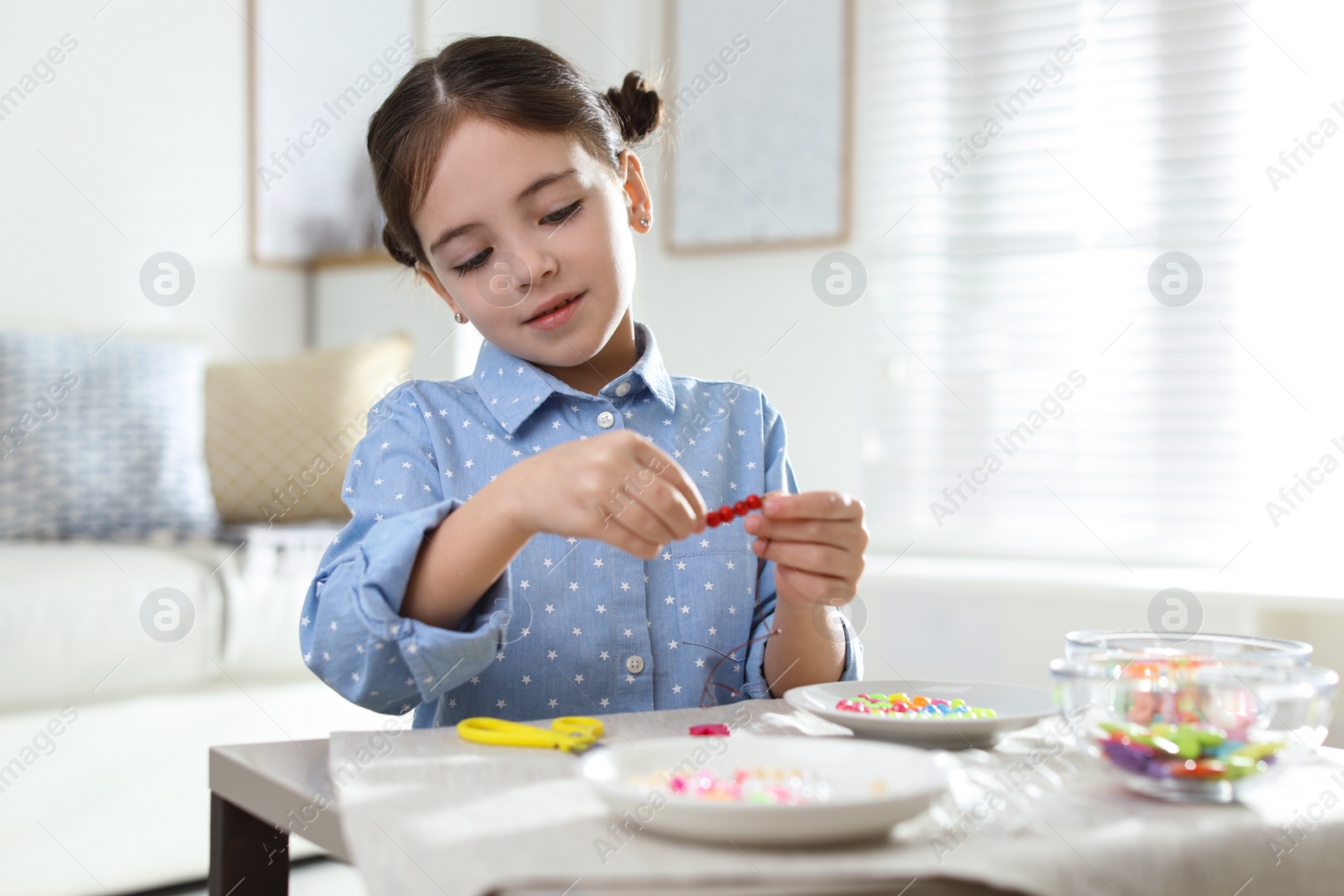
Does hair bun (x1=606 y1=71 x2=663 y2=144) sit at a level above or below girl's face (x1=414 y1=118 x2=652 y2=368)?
above

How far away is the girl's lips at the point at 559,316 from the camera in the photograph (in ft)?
3.54

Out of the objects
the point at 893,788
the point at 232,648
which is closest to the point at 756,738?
the point at 893,788

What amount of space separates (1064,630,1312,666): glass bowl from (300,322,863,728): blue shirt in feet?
1.14

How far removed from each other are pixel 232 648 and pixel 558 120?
1421mm

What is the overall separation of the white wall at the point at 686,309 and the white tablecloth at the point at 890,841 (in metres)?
2.32

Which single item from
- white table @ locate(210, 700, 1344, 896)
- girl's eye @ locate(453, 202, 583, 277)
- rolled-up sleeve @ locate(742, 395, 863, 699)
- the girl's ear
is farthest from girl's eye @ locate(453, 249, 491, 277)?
white table @ locate(210, 700, 1344, 896)

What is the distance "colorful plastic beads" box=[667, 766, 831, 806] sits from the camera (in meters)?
0.53

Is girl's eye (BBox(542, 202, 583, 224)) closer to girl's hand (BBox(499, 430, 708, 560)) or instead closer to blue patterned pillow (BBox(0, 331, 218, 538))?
girl's hand (BBox(499, 430, 708, 560))

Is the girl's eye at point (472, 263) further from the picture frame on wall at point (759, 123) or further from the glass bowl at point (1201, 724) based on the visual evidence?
the picture frame on wall at point (759, 123)

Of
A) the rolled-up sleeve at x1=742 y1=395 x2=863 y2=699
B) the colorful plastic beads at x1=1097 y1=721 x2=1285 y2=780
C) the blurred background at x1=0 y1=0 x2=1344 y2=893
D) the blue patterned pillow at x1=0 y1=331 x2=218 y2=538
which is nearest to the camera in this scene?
the colorful plastic beads at x1=1097 y1=721 x2=1285 y2=780

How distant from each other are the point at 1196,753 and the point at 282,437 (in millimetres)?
2280

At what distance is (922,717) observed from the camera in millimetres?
711

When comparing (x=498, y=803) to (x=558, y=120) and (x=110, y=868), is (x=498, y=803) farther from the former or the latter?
(x=110, y=868)

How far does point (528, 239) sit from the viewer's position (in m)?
1.04
